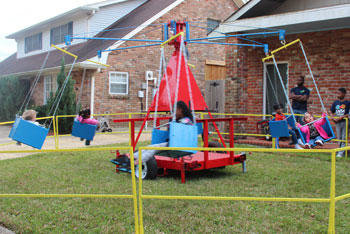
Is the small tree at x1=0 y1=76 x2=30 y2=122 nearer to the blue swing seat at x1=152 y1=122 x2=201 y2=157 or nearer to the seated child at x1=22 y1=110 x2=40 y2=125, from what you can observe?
the seated child at x1=22 y1=110 x2=40 y2=125

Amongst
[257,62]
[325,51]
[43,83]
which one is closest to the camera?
[325,51]

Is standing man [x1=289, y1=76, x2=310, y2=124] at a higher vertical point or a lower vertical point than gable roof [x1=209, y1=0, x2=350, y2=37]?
lower

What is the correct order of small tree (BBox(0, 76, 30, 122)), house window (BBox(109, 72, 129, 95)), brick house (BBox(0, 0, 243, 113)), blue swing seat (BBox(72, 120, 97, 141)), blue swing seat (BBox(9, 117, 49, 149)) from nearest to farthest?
blue swing seat (BBox(9, 117, 49, 149))
blue swing seat (BBox(72, 120, 97, 141))
brick house (BBox(0, 0, 243, 113))
house window (BBox(109, 72, 129, 95))
small tree (BBox(0, 76, 30, 122))

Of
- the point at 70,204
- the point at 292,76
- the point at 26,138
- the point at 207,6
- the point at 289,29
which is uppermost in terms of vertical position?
the point at 207,6

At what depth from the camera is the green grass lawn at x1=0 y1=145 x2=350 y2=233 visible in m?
4.67

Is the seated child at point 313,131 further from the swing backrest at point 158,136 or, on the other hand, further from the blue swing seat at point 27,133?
the blue swing seat at point 27,133

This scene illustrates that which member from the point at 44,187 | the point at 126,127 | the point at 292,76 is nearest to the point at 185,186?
the point at 44,187

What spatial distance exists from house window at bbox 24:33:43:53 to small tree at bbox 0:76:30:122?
386 cm

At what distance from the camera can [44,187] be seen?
659 cm

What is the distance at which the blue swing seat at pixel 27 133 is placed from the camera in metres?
6.69

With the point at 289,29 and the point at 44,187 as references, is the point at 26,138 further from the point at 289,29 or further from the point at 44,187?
the point at 289,29

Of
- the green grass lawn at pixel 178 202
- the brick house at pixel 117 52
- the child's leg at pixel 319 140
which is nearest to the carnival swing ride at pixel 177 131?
the green grass lawn at pixel 178 202

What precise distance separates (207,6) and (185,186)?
16.3 metres

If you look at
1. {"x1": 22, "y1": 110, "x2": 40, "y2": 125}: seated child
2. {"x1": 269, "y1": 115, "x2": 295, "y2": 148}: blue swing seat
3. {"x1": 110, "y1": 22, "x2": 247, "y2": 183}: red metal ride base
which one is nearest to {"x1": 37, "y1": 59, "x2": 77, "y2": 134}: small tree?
{"x1": 110, "y1": 22, "x2": 247, "y2": 183}: red metal ride base
